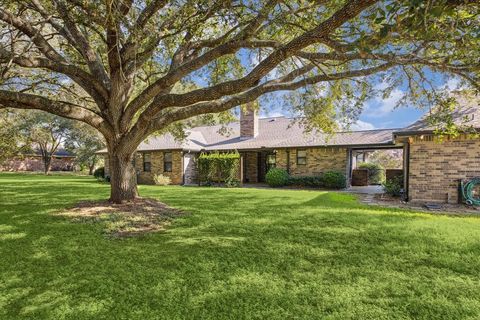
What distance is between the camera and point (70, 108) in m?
7.47

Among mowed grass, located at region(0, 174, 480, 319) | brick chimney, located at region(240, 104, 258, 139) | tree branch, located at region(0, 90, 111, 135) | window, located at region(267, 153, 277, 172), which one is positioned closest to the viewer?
mowed grass, located at region(0, 174, 480, 319)

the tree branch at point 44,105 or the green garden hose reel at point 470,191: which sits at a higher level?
the tree branch at point 44,105

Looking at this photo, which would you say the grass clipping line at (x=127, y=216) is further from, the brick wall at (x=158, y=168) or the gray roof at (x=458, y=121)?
the brick wall at (x=158, y=168)

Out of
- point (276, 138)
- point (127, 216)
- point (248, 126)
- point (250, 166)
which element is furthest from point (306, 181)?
point (127, 216)

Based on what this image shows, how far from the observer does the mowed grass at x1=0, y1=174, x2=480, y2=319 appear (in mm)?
2986

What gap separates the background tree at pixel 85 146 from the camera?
3594cm

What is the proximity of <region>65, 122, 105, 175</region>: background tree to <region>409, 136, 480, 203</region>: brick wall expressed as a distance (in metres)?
32.8

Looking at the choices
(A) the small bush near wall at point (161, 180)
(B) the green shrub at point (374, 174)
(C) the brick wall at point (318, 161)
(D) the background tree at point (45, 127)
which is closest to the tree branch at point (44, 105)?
(A) the small bush near wall at point (161, 180)

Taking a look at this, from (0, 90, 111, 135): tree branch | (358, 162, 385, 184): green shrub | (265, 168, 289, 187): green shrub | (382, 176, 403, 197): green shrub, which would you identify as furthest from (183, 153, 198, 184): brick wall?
(0, 90, 111, 135): tree branch

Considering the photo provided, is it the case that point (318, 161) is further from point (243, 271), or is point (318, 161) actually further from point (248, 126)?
point (243, 271)

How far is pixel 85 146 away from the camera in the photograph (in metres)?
37.9

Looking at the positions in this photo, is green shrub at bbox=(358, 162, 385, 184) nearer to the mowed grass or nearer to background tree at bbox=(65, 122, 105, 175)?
the mowed grass

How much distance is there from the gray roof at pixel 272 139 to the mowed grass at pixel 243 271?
379 inches

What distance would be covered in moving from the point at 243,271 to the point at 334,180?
1402 centimetres
